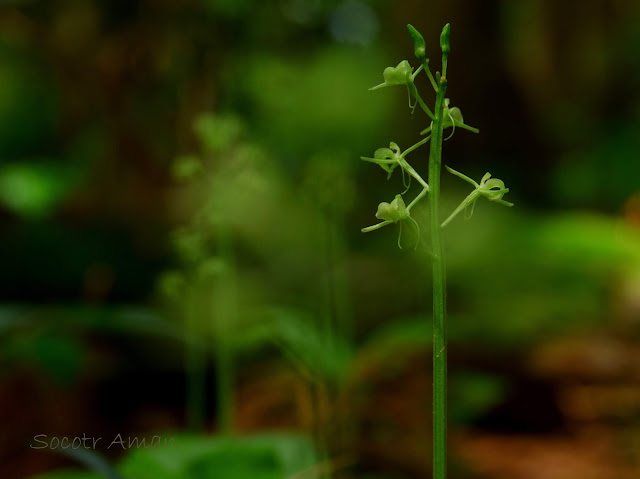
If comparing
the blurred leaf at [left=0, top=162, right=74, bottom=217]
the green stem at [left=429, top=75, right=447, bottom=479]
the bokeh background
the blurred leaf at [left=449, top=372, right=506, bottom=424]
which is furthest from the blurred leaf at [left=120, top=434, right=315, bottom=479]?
the blurred leaf at [left=0, top=162, right=74, bottom=217]

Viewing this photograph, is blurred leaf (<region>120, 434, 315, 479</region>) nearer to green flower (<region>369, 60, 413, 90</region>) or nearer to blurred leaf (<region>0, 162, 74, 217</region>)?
green flower (<region>369, 60, 413, 90</region>)

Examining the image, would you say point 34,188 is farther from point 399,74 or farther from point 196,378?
point 399,74

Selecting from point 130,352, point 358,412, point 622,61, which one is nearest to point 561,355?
point 358,412

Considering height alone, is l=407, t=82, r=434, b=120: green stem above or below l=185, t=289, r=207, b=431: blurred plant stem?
above

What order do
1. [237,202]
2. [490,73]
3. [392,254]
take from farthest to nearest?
[490,73], [392,254], [237,202]

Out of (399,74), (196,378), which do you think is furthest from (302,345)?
(196,378)

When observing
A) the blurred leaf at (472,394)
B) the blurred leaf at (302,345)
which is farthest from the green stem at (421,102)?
the blurred leaf at (472,394)

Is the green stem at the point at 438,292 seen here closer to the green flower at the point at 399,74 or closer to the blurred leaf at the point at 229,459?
the green flower at the point at 399,74

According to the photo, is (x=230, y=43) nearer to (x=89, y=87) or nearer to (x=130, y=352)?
(x=89, y=87)

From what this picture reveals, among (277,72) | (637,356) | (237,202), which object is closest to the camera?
(237,202)
